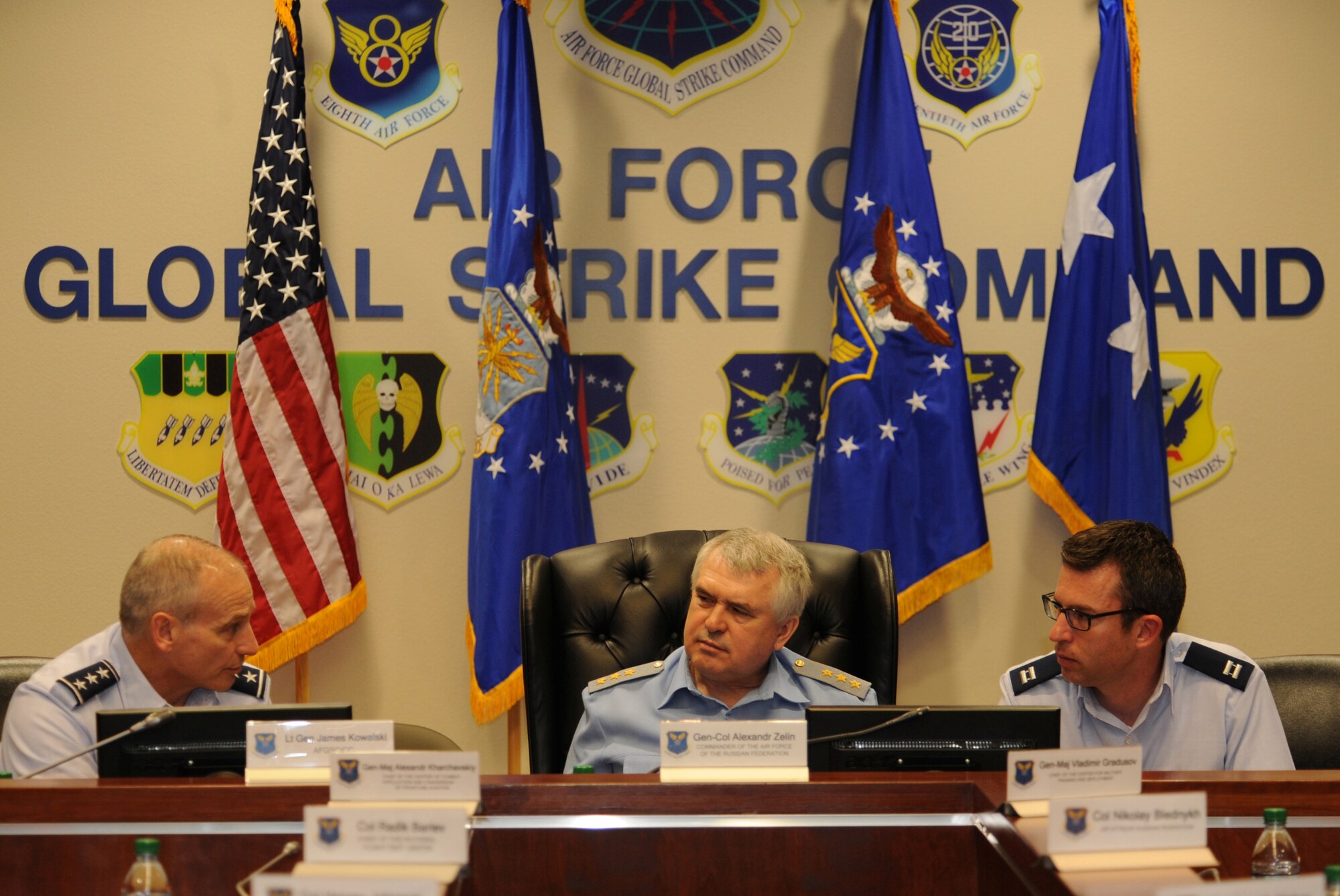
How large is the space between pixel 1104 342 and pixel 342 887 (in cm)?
270

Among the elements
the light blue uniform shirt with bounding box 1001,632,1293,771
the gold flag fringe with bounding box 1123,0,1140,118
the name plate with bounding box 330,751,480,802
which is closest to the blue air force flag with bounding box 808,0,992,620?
the gold flag fringe with bounding box 1123,0,1140,118

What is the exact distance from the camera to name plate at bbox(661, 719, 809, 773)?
5.31 ft

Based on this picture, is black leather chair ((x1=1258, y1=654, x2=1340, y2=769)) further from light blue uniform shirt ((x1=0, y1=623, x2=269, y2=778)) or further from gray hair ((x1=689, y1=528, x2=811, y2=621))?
light blue uniform shirt ((x1=0, y1=623, x2=269, y2=778))

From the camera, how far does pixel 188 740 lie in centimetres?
171

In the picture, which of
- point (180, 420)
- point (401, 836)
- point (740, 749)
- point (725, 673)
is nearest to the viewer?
point (401, 836)

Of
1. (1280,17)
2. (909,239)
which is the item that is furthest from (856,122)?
(1280,17)

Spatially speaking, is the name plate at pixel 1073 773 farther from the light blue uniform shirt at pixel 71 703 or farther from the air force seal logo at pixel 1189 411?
the air force seal logo at pixel 1189 411

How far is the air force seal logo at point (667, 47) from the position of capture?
136 inches

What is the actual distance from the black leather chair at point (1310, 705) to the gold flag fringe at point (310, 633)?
7.22 ft

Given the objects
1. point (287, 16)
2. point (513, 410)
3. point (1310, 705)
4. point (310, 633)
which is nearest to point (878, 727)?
point (1310, 705)

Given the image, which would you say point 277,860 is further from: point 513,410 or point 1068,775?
point 513,410

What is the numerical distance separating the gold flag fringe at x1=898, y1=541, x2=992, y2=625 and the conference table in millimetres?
1710

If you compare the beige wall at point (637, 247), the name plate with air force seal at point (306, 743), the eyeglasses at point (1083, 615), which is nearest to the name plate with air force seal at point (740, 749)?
the name plate with air force seal at point (306, 743)

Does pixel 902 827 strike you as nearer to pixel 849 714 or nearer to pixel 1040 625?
pixel 849 714
